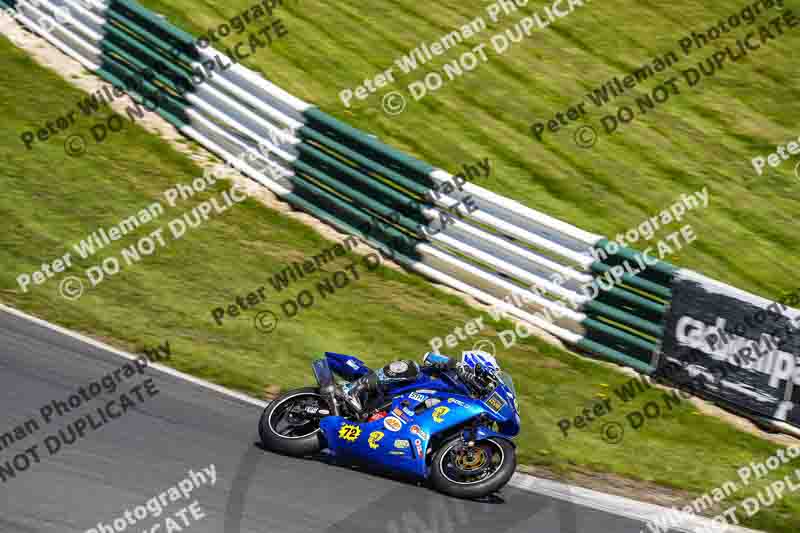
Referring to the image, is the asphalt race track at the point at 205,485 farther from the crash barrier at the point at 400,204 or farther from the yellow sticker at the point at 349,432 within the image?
the crash barrier at the point at 400,204

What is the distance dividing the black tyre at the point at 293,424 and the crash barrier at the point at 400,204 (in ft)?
14.5

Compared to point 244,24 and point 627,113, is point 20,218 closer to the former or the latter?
point 244,24

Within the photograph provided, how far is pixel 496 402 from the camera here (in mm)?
9211

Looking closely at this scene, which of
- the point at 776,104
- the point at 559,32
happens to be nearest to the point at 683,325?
the point at 776,104

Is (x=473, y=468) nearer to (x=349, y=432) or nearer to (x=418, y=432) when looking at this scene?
(x=418, y=432)

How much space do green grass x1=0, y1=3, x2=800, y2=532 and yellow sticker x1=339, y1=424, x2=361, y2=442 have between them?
1.99 m

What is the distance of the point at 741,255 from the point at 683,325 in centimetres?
351

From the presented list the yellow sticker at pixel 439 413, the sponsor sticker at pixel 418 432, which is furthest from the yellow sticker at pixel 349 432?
the yellow sticker at pixel 439 413

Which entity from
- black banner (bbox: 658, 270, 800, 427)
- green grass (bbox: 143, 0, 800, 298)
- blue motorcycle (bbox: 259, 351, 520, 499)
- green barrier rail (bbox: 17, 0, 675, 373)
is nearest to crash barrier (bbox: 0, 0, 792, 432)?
green barrier rail (bbox: 17, 0, 675, 373)

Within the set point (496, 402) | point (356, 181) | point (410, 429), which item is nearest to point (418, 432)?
point (410, 429)

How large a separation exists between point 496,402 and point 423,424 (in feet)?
2.23

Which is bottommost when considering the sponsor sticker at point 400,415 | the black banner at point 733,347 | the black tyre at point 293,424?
the black tyre at point 293,424

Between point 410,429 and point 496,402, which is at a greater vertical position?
point 496,402

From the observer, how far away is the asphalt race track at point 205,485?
833 cm
